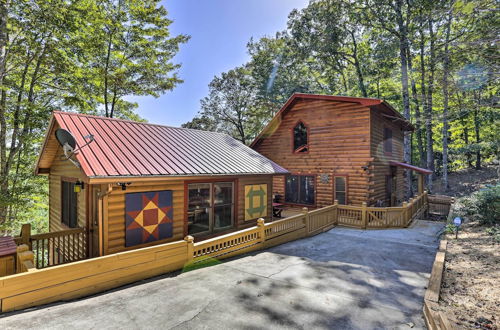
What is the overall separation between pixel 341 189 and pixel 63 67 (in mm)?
16134

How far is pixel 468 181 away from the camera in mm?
25656

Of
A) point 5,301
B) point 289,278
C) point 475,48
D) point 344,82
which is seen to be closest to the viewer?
point 5,301

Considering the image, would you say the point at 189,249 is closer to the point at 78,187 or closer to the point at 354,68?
the point at 78,187

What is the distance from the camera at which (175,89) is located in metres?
20.8

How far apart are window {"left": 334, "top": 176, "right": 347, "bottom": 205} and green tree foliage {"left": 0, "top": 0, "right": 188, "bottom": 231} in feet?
48.1

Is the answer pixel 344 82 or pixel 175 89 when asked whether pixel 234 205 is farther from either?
pixel 344 82

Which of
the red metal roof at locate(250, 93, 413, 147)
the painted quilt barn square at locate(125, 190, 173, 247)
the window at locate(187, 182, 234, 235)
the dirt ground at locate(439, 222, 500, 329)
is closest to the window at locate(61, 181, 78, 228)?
the painted quilt barn square at locate(125, 190, 173, 247)

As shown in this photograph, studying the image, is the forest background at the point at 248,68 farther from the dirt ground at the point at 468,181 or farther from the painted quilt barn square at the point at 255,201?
the painted quilt barn square at the point at 255,201

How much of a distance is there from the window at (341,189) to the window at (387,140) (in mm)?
3479

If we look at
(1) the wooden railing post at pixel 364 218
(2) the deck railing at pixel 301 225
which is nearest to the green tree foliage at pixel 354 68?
(2) the deck railing at pixel 301 225

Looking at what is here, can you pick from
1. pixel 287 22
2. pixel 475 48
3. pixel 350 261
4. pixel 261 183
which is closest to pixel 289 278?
pixel 350 261

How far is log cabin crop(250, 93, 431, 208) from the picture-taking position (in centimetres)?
1293

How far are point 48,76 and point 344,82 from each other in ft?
89.2

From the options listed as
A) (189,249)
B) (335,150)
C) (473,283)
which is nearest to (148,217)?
(189,249)
